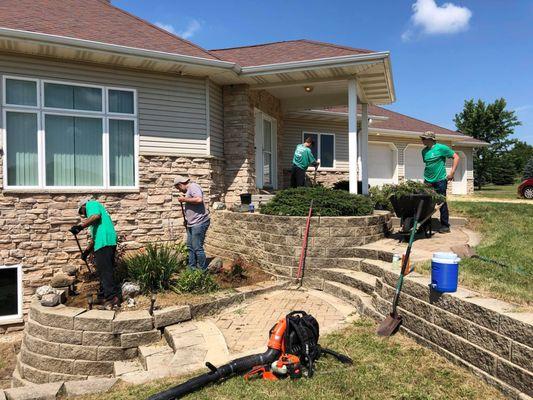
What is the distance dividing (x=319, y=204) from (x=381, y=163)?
11946 mm

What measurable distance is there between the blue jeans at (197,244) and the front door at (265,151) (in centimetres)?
460

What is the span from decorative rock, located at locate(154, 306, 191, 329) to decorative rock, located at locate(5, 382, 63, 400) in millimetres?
1600

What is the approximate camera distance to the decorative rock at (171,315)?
555 cm

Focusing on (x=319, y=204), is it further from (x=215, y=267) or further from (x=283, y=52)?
(x=283, y=52)

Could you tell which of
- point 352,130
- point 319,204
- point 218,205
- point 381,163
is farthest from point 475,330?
point 381,163

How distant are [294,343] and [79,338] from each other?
3.18 meters

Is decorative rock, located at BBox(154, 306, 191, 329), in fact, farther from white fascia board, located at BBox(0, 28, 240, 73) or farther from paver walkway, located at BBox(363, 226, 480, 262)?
white fascia board, located at BBox(0, 28, 240, 73)

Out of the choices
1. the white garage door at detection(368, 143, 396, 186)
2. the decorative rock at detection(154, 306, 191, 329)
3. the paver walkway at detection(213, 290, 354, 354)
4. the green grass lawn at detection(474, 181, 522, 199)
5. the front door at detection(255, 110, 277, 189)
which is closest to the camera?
the paver walkway at detection(213, 290, 354, 354)

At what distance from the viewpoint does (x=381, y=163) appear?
18609 millimetres

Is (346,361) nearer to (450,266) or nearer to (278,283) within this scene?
(450,266)

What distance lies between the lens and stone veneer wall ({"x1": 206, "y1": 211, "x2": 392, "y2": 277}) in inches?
282

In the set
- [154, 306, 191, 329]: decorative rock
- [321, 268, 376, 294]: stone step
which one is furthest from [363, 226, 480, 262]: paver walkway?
[154, 306, 191, 329]: decorative rock

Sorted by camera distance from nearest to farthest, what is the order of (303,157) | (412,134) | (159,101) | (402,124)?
(159,101) → (303,157) → (412,134) → (402,124)

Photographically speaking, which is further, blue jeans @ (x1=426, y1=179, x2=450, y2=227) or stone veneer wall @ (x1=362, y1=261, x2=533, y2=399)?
blue jeans @ (x1=426, y1=179, x2=450, y2=227)
